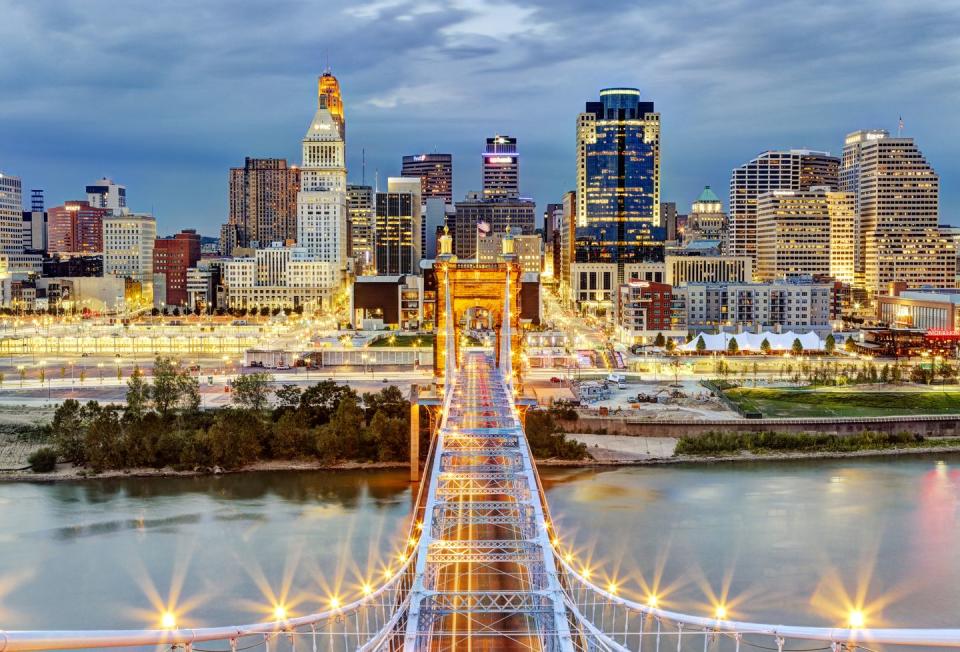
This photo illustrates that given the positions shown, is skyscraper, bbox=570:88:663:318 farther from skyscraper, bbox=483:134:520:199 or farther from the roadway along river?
the roadway along river

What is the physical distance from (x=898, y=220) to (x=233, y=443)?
86.9 m

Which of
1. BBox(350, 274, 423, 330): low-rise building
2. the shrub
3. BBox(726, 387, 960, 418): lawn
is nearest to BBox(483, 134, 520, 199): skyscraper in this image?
BBox(350, 274, 423, 330): low-rise building

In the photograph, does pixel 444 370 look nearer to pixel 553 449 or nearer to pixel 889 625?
pixel 553 449

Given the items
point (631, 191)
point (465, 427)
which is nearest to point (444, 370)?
point (465, 427)

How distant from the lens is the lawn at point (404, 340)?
5722 cm

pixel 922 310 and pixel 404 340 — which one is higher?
pixel 922 310

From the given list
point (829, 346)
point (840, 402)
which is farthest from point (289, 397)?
point (829, 346)

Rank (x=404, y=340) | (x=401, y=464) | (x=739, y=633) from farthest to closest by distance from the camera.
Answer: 1. (x=404, y=340)
2. (x=401, y=464)
3. (x=739, y=633)

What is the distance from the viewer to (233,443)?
28938mm

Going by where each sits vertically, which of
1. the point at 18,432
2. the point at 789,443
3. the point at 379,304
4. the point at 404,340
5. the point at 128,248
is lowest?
the point at 789,443

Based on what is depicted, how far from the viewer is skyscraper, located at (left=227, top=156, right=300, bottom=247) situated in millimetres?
157625

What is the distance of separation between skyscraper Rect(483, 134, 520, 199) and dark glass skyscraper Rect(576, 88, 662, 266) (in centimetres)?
5914

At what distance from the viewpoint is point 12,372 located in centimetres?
Result: 4781

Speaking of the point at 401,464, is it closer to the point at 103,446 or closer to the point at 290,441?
the point at 290,441
